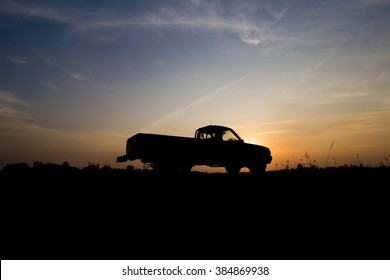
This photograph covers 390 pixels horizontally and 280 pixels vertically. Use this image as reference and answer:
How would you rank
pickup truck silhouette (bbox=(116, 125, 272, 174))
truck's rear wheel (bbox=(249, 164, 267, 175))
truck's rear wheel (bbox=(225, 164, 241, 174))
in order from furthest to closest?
truck's rear wheel (bbox=(249, 164, 267, 175))
truck's rear wheel (bbox=(225, 164, 241, 174))
pickup truck silhouette (bbox=(116, 125, 272, 174))

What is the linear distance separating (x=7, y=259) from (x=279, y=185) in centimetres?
543

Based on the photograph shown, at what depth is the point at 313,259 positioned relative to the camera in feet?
11.3

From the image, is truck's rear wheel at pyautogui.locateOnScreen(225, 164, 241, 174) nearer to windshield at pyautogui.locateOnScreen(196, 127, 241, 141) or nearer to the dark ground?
windshield at pyautogui.locateOnScreen(196, 127, 241, 141)

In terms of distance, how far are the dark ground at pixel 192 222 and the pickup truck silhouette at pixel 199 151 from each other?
5771mm

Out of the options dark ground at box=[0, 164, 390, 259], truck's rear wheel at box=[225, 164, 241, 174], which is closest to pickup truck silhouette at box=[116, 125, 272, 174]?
truck's rear wheel at box=[225, 164, 241, 174]

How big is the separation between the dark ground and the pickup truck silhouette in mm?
5771

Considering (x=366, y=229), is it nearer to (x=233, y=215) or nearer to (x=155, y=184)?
(x=233, y=215)

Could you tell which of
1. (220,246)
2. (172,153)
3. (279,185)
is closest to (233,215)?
(220,246)

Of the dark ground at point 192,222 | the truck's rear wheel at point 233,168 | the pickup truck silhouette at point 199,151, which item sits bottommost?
the dark ground at point 192,222

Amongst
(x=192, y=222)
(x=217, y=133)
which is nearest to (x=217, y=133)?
(x=217, y=133)

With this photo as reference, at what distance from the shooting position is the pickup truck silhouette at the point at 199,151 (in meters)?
12.4

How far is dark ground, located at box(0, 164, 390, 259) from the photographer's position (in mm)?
3574

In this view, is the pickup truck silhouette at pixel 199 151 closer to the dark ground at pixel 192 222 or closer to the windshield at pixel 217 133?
the windshield at pixel 217 133

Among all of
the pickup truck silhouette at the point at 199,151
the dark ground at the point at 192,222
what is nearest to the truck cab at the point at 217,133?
the pickup truck silhouette at the point at 199,151
